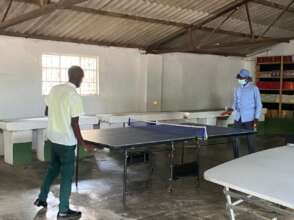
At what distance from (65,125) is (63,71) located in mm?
4476

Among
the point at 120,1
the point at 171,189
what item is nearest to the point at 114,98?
the point at 120,1

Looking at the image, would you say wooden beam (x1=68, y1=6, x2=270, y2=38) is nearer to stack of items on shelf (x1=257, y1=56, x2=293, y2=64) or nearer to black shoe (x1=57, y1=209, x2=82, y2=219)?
stack of items on shelf (x1=257, y1=56, x2=293, y2=64)

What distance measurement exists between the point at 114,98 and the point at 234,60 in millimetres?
4578

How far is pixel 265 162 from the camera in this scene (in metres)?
2.94

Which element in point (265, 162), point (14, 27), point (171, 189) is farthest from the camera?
point (14, 27)

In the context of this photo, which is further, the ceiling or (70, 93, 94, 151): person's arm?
the ceiling

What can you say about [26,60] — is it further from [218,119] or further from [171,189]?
[218,119]

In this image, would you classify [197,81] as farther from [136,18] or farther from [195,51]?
[136,18]

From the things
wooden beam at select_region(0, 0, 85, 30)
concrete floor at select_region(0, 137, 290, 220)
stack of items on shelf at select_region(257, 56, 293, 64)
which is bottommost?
concrete floor at select_region(0, 137, 290, 220)

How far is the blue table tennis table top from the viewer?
14.0 ft

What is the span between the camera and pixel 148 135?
4.83 metres

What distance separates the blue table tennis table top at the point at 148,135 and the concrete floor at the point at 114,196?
727mm

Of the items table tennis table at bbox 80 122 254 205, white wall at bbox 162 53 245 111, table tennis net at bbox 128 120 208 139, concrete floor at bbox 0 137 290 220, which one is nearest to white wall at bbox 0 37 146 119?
white wall at bbox 162 53 245 111

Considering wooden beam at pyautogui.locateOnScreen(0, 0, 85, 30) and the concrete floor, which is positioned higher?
wooden beam at pyautogui.locateOnScreen(0, 0, 85, 30)
